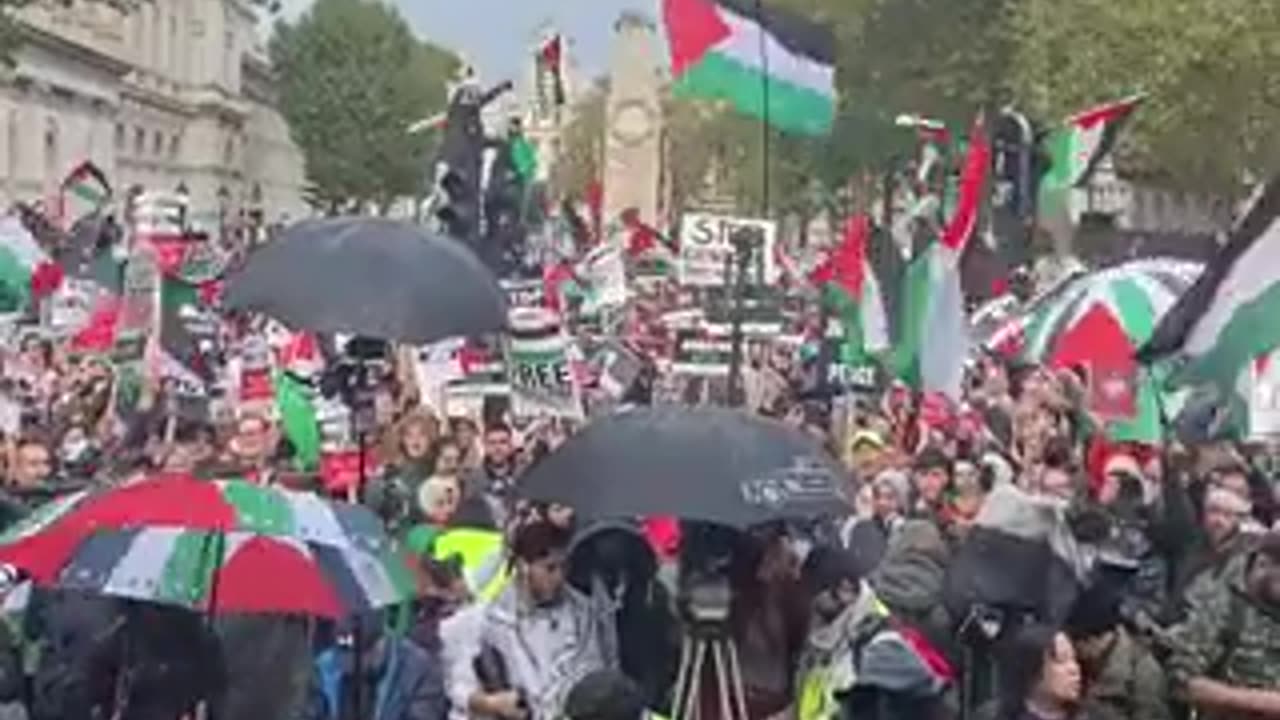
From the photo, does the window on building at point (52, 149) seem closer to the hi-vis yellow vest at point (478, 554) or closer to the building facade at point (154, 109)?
the building facade at point (154, 109)

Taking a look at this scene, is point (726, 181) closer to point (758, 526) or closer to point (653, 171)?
point (653, 171)

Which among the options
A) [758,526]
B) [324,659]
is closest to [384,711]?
[324,659]

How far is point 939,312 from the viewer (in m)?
14.9

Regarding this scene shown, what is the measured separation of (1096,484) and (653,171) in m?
45.5

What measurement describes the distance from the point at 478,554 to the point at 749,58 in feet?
19.9

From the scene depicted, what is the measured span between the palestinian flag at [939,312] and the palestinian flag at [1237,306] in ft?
20.9

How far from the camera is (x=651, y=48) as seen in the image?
60469mm

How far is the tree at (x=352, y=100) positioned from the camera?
117 meters

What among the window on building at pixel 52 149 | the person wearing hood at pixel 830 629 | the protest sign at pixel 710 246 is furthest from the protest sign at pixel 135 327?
the window on building at pixel 52 149

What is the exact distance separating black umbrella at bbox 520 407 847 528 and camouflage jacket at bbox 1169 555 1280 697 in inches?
48.6

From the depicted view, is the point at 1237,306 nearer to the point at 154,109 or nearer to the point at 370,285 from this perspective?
the point at 370,285

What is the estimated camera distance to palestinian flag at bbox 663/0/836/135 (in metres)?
16.0

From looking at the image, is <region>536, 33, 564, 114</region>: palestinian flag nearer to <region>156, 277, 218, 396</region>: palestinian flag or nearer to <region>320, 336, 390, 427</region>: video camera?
<region>156, 277, 218, 396</region>: palestinian flag

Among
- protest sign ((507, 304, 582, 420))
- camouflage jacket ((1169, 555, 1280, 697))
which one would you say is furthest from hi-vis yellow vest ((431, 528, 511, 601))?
protest sign ((507, 304, 582, 420))
